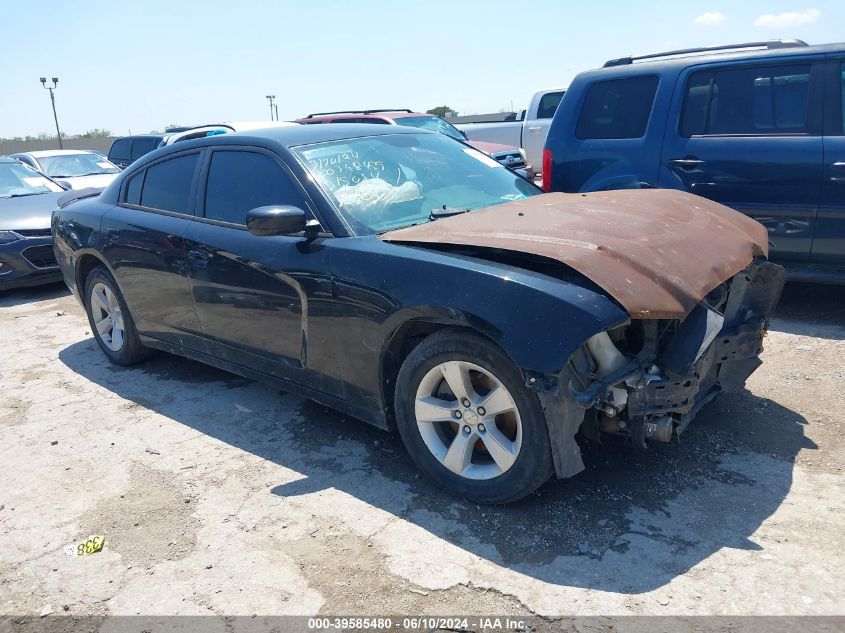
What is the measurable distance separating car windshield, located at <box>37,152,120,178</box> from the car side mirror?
10.2 meters

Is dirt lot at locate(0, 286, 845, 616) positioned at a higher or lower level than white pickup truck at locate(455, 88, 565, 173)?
lower

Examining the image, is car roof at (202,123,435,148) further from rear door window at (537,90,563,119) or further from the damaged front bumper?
rear door window at (537,90,563,119)

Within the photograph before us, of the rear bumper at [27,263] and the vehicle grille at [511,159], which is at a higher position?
the vehicle grille at [511,159]

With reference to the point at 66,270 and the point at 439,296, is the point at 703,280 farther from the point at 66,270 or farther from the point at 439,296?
the point at 66,270

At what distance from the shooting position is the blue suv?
16.3 ft

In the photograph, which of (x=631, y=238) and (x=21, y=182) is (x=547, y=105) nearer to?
(x=21, y=182)

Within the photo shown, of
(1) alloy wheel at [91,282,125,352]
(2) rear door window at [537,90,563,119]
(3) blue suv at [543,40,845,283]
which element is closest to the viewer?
(3) blue suv at [543,40,845,283]

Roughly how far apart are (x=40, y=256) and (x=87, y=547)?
5959 millimetres

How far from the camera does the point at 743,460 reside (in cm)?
333

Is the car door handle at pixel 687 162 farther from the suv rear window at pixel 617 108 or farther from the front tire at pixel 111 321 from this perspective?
the front tire at pixel 111 321

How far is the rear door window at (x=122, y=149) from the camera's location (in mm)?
18188

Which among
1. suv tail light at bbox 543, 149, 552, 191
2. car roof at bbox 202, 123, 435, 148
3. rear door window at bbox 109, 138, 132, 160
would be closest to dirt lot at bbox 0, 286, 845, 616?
car roof at bbox 202, 123, 435, 148

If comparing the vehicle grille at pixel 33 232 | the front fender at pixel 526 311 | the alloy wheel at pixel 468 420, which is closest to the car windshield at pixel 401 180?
the front fender at pixel 526 311

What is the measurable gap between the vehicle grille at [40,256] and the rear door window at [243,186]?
4.61 m
